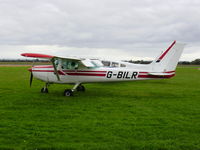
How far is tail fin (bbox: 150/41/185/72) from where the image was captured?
1155cm

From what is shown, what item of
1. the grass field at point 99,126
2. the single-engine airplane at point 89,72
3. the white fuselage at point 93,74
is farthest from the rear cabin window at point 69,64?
the grass field at point 99,126

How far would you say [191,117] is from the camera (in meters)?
6.56

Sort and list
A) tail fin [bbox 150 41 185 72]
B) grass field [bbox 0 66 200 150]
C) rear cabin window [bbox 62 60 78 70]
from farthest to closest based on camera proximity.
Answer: tail fin [bbox 150 41 185 72] → rear cabin window [bbox 62 60 78 70] → grass field [bbox 0 66 200 150]

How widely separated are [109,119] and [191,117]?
2.77 metres

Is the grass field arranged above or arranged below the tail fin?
below

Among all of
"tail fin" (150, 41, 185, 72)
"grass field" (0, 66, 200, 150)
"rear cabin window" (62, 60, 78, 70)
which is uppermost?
"tail fin" (150, 41, 185, 72)

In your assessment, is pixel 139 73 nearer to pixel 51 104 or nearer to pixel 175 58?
pixel 175 58

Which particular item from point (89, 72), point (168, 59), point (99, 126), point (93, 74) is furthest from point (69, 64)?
point (99, 126)

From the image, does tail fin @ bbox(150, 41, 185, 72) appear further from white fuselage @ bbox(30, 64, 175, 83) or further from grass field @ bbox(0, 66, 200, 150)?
grass field @ bbox(0, 66, 200, 150)

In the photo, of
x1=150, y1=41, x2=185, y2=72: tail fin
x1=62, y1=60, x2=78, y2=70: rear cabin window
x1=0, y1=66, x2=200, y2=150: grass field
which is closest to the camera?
x1=0, y1=66, x2=200, y2=150: grass field

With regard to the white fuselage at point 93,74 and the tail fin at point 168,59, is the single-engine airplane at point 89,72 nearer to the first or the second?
the white fuselage at point 93,74

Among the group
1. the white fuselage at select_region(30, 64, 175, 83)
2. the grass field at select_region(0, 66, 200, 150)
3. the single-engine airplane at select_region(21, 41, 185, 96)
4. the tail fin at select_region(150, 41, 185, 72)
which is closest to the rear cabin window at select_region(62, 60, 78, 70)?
the single-engine airplane at select_region(21, 41, 185, 96)

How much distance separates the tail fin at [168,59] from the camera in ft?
37.9

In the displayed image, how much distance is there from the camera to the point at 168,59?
11680 mm
